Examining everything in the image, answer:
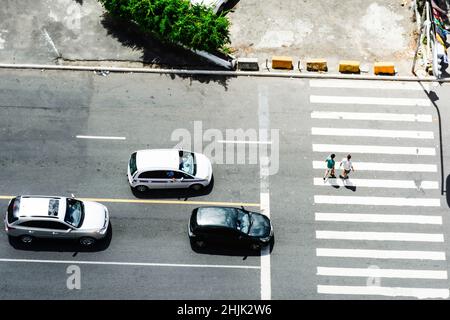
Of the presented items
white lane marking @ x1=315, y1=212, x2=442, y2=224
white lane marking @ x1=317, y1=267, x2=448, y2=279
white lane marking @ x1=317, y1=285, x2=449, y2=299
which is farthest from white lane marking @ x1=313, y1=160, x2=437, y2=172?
white lane marking @ x1=317, y1=285, x2=449, y2=299

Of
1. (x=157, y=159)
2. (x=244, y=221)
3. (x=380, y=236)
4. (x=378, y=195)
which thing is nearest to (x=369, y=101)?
(x=378, y=195)

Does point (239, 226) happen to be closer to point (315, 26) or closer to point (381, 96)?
point (381, 96)

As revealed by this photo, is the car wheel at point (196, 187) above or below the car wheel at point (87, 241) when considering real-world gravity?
above

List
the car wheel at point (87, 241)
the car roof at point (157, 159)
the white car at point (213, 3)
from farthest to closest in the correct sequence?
the white car at point (213, 3)
the car roof at point (157, 159)
the car wheel at point (87, 241)

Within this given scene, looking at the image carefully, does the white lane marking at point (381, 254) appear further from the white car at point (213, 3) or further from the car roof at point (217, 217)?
the white car at point (213, 3)

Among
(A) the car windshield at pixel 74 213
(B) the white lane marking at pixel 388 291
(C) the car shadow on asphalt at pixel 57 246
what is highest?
(A) the car windshield at pixel 74 213

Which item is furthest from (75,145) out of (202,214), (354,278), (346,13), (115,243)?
(346,13)

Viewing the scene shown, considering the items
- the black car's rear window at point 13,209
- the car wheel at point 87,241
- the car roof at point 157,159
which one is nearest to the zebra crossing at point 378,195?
the car roof at point 157,159

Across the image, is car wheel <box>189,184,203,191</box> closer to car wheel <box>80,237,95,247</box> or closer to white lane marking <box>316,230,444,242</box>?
car wheel <box>80,237,95,247</box>
